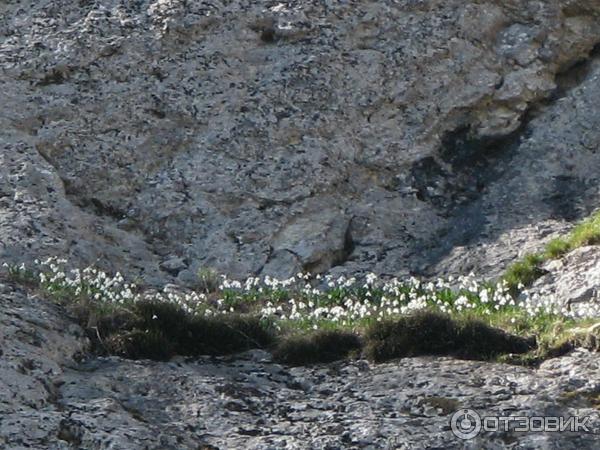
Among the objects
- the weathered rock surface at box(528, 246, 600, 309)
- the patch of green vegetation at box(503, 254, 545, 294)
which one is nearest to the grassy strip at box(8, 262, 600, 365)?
the weathered rock surface at box(528, 246, 600, 309)

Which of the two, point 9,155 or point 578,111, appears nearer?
point 9,155

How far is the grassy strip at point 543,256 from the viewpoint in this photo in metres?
13.0

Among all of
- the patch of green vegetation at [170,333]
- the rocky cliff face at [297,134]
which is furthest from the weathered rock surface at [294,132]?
the patch of green vegetation at [170,333]

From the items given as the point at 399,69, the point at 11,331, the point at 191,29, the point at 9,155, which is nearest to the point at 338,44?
the point at 399,69

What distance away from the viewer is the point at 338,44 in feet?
53.5

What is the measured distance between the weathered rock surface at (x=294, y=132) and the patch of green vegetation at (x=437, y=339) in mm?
3308

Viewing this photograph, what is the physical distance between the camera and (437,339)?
34.0 feet

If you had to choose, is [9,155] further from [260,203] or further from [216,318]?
[216,318]

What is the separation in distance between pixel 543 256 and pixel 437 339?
11.1 feet

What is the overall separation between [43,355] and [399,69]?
764 centimetres

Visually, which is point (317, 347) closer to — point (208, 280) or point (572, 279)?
Result: point (208, 280)

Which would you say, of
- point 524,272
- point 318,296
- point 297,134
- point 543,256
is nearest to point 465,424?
point 318,296

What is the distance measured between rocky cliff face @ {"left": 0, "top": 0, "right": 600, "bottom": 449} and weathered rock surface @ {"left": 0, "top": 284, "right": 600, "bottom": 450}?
297 centimetres

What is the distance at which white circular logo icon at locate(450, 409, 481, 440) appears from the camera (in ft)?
29.3
